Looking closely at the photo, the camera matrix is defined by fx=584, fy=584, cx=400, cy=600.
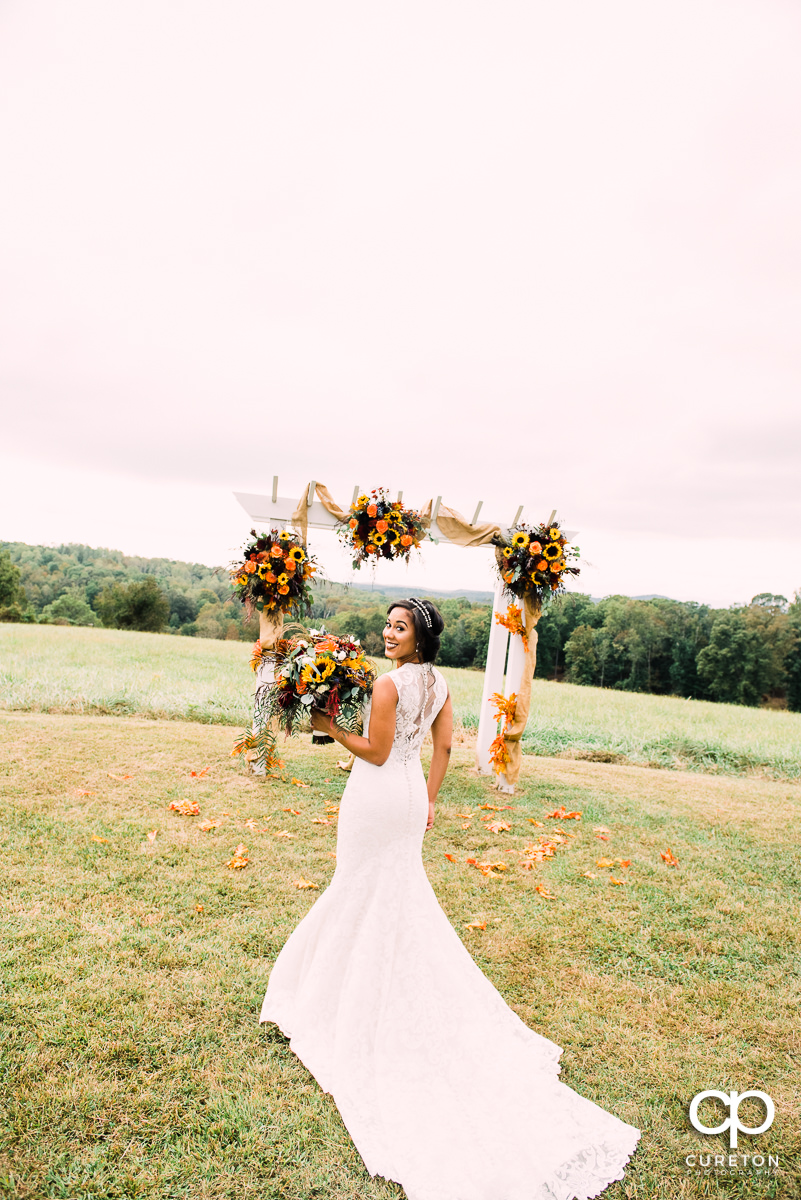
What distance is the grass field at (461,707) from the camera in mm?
11273

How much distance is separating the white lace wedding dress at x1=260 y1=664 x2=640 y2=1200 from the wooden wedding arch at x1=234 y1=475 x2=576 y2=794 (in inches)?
180

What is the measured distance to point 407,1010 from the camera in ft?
9.71

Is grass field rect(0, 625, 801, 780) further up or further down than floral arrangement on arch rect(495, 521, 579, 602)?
further down

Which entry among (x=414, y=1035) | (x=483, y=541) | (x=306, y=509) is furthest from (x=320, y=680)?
(x=483, y=541)

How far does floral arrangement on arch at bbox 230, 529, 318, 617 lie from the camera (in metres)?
7.34

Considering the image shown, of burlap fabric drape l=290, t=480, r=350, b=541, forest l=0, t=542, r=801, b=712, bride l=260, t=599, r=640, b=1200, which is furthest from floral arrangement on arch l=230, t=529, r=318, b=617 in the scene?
forest l=0, t=542, r=801, b=712

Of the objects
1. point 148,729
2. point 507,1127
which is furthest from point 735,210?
point 148,729

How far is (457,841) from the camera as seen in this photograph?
6250 millimetres

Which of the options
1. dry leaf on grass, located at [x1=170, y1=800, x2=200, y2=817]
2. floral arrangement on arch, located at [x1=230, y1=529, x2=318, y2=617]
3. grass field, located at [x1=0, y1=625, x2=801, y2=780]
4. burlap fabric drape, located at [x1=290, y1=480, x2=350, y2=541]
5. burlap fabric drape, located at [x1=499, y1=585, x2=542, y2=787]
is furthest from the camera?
grass field, located at [x1=0, y1=625, x2=801, y2=780]

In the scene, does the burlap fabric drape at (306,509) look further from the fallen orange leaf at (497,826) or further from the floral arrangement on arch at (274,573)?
the fallen orange leaf at (497,826)

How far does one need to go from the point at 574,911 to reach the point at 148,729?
7.15m

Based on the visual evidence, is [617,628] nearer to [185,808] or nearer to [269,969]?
[185,808]

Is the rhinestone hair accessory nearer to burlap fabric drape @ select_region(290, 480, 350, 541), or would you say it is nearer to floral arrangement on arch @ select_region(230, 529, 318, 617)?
floral arrangement on arch @ select_region(230, 529, 318, 617)

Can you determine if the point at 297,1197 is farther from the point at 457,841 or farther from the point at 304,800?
the point at 304,800
